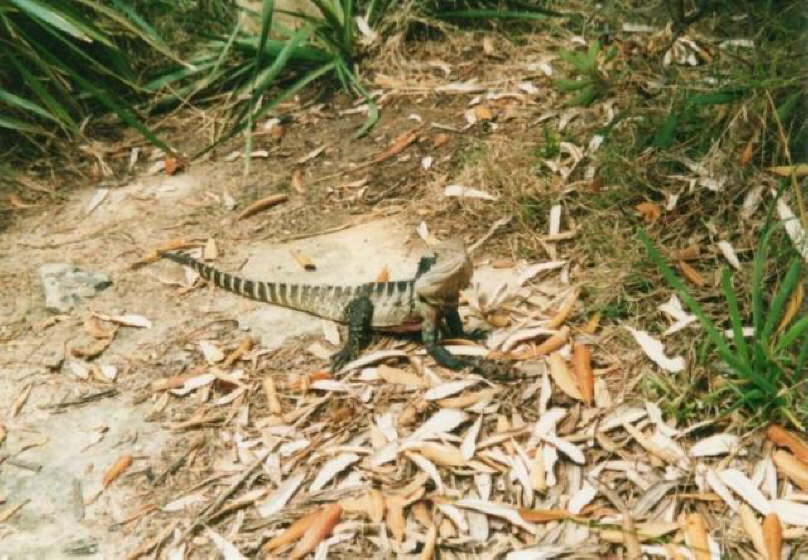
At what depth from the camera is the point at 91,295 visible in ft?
14.9

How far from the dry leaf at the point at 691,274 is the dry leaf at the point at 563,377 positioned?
0.67 meters

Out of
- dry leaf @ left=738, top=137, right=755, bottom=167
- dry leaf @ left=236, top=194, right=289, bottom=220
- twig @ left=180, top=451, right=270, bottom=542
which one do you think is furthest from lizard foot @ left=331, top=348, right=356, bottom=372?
dry leaf @ left=738, top=137, right=755, bottom=167

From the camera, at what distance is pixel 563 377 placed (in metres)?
3.65

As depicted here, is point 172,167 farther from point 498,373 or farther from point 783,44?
point 783,44

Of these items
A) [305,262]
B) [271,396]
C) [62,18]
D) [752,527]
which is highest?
[62,18]

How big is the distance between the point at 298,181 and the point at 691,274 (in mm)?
2454

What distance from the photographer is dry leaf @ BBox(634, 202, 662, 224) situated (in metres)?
4.18

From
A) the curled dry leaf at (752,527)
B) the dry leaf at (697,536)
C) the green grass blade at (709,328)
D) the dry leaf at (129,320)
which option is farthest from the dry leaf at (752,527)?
the dry leaf at (129,320)

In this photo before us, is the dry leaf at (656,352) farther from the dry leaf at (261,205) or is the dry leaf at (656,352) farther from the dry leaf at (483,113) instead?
the dry leaf at (261,205)

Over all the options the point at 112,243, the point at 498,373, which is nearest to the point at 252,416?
the point at 498,373

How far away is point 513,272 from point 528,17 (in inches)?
92.7

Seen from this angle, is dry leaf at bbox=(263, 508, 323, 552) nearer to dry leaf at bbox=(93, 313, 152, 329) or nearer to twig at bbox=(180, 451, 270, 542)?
twig at bbox=(180, 451, 270, 542)

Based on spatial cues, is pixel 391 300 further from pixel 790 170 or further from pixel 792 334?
pixel 790 170

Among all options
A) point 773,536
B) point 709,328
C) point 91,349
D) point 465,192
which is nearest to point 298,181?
point 465,192
